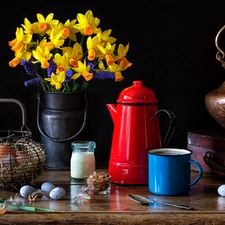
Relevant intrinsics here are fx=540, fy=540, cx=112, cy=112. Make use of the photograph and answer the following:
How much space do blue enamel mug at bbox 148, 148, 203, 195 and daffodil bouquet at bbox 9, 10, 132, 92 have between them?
1.08 feet

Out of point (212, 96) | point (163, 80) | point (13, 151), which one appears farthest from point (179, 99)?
point (13, 151)

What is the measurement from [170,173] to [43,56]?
1.55 feet

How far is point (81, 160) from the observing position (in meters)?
1.43

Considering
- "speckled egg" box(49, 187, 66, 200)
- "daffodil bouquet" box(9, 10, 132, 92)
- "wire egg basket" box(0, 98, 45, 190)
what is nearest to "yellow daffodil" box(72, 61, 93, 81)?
"daffodil bouquet" box(9, 10, 132, 92)

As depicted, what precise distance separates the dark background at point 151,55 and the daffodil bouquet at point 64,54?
18 cm

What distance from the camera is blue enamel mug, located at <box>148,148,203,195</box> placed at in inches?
50.0

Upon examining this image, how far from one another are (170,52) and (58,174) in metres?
0.54

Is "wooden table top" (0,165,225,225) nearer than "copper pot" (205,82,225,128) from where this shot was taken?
Yes

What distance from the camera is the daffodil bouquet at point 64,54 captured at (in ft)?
4.80

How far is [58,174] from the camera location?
1.50 m

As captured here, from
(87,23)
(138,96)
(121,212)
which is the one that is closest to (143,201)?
(121,212)

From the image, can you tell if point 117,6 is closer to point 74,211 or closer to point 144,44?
point 144,44

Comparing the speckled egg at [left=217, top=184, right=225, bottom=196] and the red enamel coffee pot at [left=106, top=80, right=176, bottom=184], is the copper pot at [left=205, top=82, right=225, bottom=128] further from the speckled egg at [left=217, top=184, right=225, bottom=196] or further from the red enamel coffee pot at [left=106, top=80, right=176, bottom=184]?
the speckled egg at [left=217, top=184, right=225, bottom=196]

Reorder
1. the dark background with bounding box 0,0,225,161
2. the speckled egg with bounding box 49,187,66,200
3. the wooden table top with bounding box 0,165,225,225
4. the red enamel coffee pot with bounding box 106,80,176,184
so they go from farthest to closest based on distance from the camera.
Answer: the dark background with bounding box 0,0,225,161 → the red enamel coffee pot with bounding box 106,80,176,184 → the speckled egg with bounding box 49,187,66,200 → the wooden table top with bounding box 0,165,225,225
